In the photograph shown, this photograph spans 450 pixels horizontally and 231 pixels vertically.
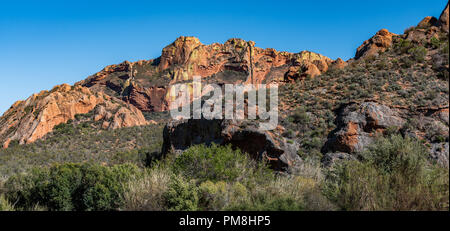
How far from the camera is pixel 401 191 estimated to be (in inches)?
319

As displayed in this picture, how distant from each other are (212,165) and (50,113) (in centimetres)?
4862

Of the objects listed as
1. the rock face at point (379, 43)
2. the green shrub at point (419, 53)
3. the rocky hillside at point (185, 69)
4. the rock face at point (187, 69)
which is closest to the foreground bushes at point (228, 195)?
the green shrub at point (419, 53)

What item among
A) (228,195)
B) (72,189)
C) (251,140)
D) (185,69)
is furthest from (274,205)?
(185,69)

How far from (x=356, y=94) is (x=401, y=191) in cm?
1418

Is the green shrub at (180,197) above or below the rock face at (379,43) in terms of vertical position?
below

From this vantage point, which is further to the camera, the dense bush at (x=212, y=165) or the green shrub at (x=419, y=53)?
the green shrub at (x=419, y=53)

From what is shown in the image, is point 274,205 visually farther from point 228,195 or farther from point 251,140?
point 251,140

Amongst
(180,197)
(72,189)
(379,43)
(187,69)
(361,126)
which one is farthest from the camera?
(187,69)

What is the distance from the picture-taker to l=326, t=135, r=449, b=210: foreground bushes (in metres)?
7.74

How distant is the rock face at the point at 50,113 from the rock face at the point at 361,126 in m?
45.0

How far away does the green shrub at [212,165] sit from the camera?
42.4 ft

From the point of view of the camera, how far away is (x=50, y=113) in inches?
2096

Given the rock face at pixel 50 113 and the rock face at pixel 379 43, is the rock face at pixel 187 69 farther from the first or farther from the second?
the rock face at pixel 379 43
